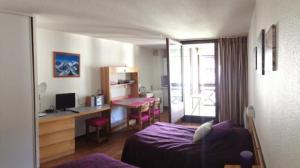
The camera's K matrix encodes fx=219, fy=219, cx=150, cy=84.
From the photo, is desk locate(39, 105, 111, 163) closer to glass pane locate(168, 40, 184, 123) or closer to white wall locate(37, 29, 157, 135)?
white wall locate(37, 29, 157, 135)

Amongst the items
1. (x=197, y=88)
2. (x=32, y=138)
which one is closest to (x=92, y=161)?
(x=32, y=138)

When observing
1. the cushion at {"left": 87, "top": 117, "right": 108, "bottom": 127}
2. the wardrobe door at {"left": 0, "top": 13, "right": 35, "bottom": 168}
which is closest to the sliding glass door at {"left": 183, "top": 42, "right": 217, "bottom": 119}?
the cushion at {"left": 87, "top": 117, "right": 108, "bottom": 127}

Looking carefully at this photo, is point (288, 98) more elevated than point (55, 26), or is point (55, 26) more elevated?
point (55, 26)

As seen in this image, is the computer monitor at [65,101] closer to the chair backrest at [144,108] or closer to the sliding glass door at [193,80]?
the chair backrest at [144,108]

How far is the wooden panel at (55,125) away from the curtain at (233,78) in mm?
3431

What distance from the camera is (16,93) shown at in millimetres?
2857

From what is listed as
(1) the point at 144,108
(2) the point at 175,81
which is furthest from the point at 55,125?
(2) the point at 175,81

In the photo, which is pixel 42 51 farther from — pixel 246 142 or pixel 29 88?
pixel 246 142

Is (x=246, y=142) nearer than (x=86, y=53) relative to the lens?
Yes

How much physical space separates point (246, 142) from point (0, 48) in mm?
3245

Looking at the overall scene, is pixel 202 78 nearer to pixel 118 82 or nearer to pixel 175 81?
pixel 175 81

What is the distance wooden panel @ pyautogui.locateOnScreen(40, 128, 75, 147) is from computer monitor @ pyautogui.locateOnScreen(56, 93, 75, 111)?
0.58 m

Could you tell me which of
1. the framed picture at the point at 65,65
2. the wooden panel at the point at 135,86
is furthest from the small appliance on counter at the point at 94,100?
the wooden panel at the point at 135,86

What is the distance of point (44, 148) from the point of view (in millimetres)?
3516
